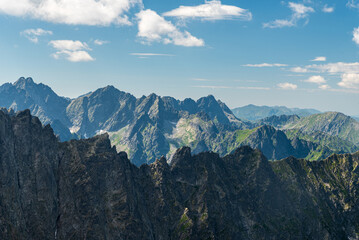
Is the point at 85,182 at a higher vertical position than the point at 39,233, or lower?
higher

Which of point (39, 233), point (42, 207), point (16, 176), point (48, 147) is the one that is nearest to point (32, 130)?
point (48, 147)

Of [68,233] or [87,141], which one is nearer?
[68,233]

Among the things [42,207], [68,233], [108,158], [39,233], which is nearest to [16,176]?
[42,207]

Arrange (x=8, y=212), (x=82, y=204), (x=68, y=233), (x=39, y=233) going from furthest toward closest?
1. (x=82, y=204)
2. (x=68, y=233)
3. (x=39, y=233)
4. (x=8, y=212)

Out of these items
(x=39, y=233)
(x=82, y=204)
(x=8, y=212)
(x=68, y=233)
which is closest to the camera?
(x=8, y=212)

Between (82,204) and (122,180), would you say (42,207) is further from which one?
(122,180)

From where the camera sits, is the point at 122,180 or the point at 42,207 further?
the point at 122,180

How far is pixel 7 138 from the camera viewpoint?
135 meters

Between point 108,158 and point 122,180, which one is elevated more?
point 108,158

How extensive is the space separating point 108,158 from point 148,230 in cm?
4785

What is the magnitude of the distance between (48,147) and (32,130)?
1181 centimetres

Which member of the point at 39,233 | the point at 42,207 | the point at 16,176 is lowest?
the point at 39,233

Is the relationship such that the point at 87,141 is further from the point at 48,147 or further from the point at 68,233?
the point at 68,233

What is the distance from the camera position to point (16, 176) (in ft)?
428
